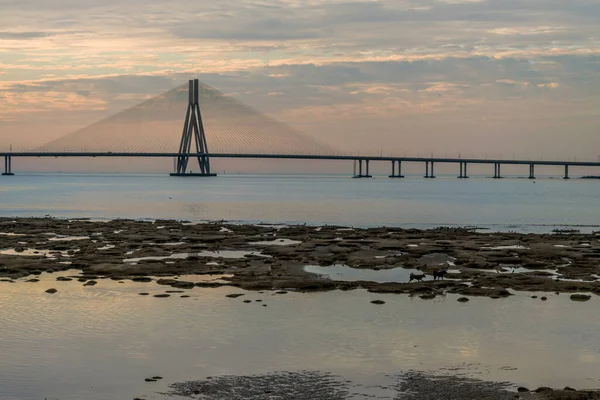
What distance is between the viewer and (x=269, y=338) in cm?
1642

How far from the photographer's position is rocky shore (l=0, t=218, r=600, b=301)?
22938mm

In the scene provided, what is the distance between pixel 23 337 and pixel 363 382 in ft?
23.4

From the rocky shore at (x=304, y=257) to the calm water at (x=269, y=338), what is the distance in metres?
1.62

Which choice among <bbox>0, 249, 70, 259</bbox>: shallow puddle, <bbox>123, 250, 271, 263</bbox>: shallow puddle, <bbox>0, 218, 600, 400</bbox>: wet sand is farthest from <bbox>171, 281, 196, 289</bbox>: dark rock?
<bbox>0, 249, 70, 259</bbox>: shallow puddle

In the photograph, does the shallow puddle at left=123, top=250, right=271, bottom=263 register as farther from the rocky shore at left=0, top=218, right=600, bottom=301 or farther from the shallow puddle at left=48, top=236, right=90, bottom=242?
the shallow puddle at left=48, top=236, right=90, bottom=242

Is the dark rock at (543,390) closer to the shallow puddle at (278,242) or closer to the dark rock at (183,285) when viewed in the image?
the dark rock at (183,285)

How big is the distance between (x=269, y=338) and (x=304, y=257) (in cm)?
1254

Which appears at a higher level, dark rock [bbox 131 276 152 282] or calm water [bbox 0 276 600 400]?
dark rock [bbox 131 276 152 282]

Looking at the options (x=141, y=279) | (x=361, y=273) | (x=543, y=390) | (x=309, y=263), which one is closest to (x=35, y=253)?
(x=141, y=279)

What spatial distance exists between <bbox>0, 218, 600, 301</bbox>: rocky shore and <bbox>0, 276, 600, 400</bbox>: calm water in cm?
162

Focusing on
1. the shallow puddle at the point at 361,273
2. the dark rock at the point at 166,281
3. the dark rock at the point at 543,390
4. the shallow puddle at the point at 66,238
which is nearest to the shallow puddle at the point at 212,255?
the shallow puddle at the point at 361,273

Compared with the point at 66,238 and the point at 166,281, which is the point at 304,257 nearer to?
the point at 166,281

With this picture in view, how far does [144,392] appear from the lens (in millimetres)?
12648

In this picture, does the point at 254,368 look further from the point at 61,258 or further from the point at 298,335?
the point at 61,258
